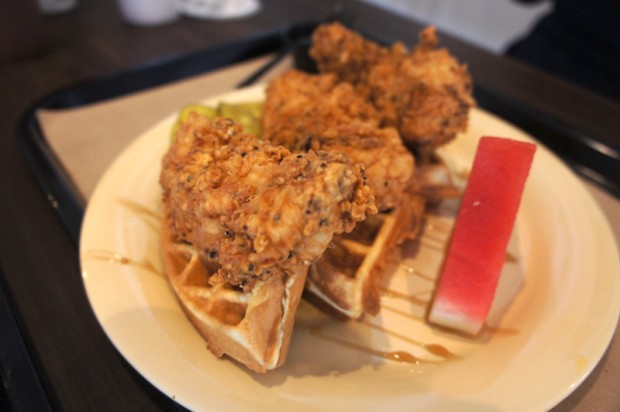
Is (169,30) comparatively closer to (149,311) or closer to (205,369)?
(149,311)

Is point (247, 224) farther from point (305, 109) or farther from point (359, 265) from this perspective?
point (305, 109)

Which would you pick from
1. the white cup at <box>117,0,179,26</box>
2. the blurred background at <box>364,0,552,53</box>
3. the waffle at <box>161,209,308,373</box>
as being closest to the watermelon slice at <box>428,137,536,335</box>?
the waffle at <box>161,209,308,373</box>

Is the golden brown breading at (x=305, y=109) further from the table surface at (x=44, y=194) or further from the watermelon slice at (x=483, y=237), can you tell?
the table surface at (x=44, y=194)

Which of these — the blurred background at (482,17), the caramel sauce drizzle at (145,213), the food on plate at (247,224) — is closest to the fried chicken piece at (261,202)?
the food on plate at (247,224)

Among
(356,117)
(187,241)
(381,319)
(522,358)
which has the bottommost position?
(381,319)

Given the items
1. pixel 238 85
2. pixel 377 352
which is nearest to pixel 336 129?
pixel 377 352

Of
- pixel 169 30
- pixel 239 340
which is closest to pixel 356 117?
pixel 239 340
